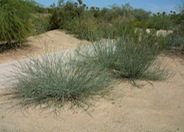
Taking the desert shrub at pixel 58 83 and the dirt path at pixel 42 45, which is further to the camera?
the dirt path at pixel 42 45

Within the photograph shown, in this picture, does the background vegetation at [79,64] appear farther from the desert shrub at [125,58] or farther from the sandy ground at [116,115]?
the sandy ground at [116,115]

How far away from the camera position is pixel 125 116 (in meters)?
6.44

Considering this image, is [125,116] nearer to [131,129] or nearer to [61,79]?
[131,129]

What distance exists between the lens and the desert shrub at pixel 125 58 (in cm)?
879

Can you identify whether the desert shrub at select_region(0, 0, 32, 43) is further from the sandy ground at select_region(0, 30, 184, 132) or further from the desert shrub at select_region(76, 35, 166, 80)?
the sandy ground at select_region(0, 30, 184, 132)

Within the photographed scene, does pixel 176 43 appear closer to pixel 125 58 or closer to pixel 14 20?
pixel 125 58

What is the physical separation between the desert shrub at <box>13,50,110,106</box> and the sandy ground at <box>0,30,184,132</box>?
0.89 ft

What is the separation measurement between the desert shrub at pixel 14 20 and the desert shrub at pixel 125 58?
5372 mm

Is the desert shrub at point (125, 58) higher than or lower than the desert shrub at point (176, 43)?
higher

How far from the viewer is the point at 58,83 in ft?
23.0

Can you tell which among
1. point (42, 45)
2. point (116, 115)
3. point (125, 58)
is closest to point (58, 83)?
point (116, 115)

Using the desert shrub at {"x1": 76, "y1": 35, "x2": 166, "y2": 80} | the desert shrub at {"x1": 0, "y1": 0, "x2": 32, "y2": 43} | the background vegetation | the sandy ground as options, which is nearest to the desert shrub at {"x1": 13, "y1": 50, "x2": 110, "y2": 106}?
the background vegetation

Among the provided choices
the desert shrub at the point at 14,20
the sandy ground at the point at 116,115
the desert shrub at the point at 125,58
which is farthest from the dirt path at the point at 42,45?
the sandy ground at the point at 116,115

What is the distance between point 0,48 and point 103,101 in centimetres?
857
